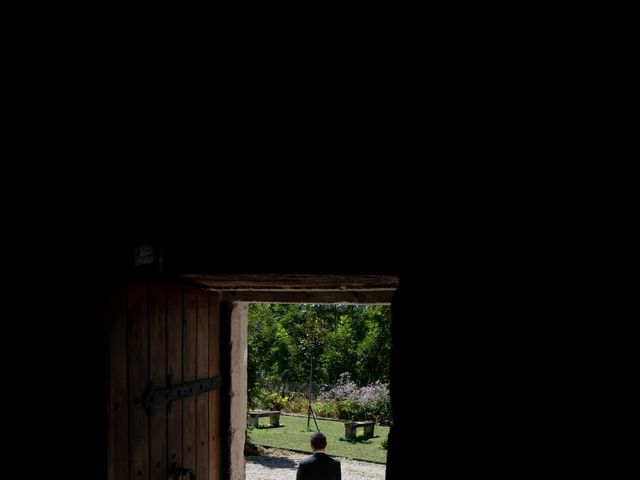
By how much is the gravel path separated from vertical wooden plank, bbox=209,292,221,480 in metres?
5.00

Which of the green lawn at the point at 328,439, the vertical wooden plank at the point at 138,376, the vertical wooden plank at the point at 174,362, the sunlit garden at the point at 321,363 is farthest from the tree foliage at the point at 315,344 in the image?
the vertical wooden plank at the point at 138,376

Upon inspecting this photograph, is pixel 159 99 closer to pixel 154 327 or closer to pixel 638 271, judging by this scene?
pixel 154 327

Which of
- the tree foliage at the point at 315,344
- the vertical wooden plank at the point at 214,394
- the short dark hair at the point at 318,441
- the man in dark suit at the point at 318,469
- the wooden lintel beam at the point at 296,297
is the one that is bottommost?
the tree foliage at the point at 315,344

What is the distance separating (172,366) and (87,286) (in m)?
0.60

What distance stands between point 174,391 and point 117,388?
0.42 meters

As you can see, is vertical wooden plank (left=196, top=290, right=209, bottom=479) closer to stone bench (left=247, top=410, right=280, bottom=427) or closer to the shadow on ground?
the shadow on ground

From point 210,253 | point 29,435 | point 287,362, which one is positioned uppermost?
point 210,253

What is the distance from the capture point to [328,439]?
34.5ft

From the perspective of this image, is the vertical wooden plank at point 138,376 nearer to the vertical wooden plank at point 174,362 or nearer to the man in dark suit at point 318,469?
the vertical wooden plank at point 174,362

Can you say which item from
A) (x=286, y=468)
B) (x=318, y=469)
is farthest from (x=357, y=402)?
(x=318, y=469)

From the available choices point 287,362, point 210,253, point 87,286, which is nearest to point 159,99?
point 210,253

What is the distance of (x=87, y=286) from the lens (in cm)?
235

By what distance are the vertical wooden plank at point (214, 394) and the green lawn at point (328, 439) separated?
613cm

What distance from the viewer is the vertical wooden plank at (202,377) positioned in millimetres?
2992
